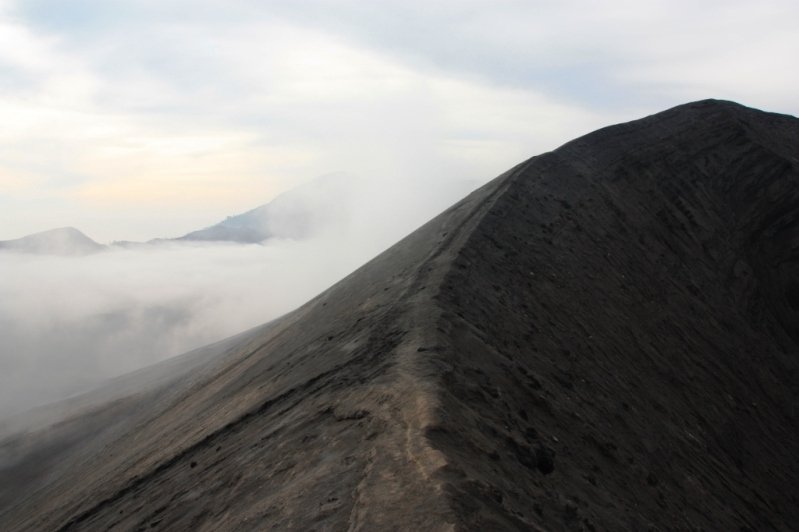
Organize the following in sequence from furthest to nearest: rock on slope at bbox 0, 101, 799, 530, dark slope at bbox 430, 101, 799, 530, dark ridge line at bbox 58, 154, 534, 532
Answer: dark ridge line at bbox 58, 154, 534, 532 < dark slope at bbox 430, 101, 799, 530 < rock on slope at bbox 0, 101, 799, 530

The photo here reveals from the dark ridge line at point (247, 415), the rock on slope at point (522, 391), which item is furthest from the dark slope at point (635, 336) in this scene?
the dark ridge line at point (247, 415)

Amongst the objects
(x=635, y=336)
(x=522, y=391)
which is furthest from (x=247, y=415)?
(x=635, y=336)

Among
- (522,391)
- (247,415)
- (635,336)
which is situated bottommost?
(635,336)

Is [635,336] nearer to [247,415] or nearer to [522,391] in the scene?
[522,391]

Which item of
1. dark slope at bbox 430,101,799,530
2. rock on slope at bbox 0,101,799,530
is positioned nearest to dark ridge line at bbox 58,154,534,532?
rock on slope at bbox 0,101,799,530

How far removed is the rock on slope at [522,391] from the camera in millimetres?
6629

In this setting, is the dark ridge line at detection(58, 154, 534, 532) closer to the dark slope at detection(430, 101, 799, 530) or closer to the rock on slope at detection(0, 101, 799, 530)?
the rock on slope at detection(0, 101, 799, 530)

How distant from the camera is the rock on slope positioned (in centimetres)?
663

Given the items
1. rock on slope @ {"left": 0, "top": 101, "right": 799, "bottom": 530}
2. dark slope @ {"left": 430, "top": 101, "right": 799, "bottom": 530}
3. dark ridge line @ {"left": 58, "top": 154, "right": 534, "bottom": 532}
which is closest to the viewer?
rock on slope @ {"left": 0, "top": 101, "right": 799, "bottom": 530}

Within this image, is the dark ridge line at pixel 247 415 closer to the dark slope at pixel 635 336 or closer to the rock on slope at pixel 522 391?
the rock on slope at pixel 522 391

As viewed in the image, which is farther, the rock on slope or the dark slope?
the dark slope

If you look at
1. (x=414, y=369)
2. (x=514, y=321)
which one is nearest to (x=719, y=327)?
(x=514, y=321)

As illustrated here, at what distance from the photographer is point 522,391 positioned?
8664 mm

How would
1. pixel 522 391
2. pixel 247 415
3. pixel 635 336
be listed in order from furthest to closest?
1. pixel 635 336
2. pixel 247 415
3. pixel 522 391
